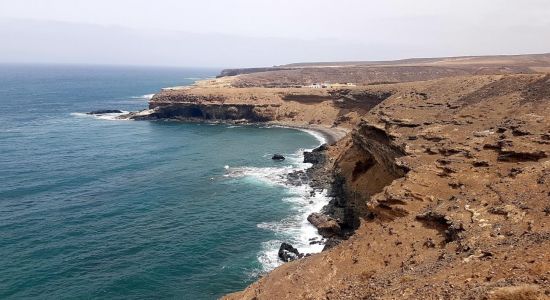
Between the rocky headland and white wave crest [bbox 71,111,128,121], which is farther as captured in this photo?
white wave crest [bbox 71,111,128,121]

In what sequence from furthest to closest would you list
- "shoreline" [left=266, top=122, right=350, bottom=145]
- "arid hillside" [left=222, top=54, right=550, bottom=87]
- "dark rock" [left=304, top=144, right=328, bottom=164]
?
"arid hillside" [left=222, top=54, right=550, bottom=87] < "shoreline" [left=266, top=122, right=350, bottom=145] < "dark rock" [left=304, top=144, right=328, bottom=164]

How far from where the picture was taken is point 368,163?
55.3 m

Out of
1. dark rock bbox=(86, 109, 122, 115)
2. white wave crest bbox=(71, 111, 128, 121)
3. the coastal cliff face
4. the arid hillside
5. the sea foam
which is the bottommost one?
the sea foam

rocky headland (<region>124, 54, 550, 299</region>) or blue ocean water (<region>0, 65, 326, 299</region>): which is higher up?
rocky headland (<region>124, 54, 550, 299</region>)

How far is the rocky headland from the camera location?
19.7m

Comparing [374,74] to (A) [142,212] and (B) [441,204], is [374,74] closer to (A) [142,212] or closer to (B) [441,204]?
(A) [142,212]

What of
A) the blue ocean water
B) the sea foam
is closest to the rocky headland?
the sea foam

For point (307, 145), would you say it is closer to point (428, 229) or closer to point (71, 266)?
point (71, 266)

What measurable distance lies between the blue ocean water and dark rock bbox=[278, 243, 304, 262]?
974 millimetres

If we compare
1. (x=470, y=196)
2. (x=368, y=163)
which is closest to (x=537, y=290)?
(x=470, y=196)

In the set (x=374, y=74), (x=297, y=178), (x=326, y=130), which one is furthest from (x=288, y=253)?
(x=374, y=74)

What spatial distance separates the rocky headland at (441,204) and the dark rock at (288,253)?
0.38ft

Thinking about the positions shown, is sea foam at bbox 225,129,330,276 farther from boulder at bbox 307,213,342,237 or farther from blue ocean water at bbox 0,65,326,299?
boulder at bbox 307,213,342,237

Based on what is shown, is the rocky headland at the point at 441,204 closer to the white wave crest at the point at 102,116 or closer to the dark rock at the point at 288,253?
the dark rock at the point at 288,253
